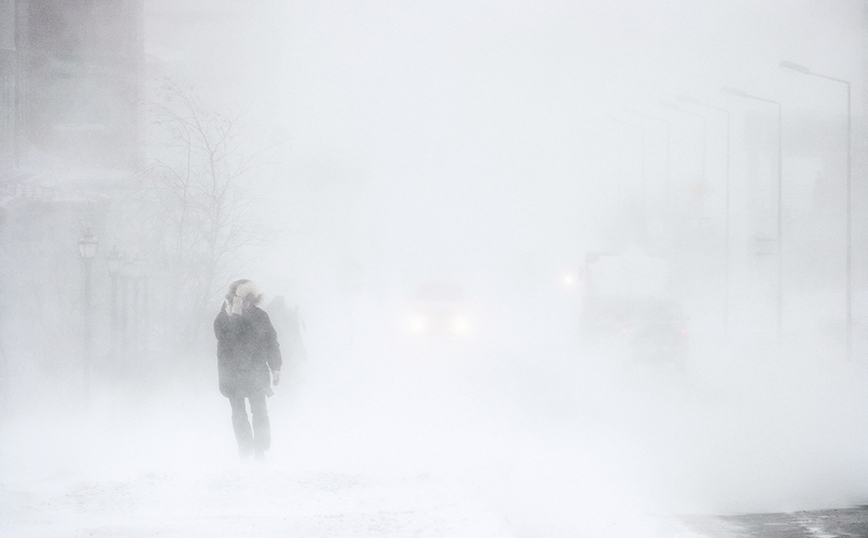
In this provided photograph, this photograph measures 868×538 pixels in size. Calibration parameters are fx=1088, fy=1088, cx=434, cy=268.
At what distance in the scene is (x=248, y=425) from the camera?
10.1 m

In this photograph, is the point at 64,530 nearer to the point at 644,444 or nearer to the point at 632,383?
the point at 644,444

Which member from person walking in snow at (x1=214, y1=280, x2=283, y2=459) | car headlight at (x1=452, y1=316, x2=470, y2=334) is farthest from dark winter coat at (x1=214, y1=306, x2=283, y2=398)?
car headlight at (x1=452, y1=316, x2=470, y2=334)

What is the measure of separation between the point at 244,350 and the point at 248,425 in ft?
2.35

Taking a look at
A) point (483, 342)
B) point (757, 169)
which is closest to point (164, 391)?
point (483, 342)

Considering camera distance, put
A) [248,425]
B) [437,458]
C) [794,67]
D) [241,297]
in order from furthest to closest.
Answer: [794,67] → [437,458] → [248,425] → [241,297]

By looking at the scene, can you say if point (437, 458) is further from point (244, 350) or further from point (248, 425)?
point (244, 350)

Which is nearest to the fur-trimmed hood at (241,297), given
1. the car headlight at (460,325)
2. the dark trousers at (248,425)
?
the dark trousers at (248,425)

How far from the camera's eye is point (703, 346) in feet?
113

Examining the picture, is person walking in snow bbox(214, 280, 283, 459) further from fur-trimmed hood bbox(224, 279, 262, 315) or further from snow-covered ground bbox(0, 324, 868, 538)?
snow-covered ground bbox(0, 324, 868, 538)

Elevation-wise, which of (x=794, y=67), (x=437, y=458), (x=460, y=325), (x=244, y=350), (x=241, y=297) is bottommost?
(x=437, y=458)

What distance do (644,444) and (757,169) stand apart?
204 ft

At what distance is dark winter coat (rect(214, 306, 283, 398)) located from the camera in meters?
9.98

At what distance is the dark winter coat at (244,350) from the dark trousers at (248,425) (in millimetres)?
92

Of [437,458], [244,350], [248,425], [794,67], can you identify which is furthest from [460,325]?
[244,350]
